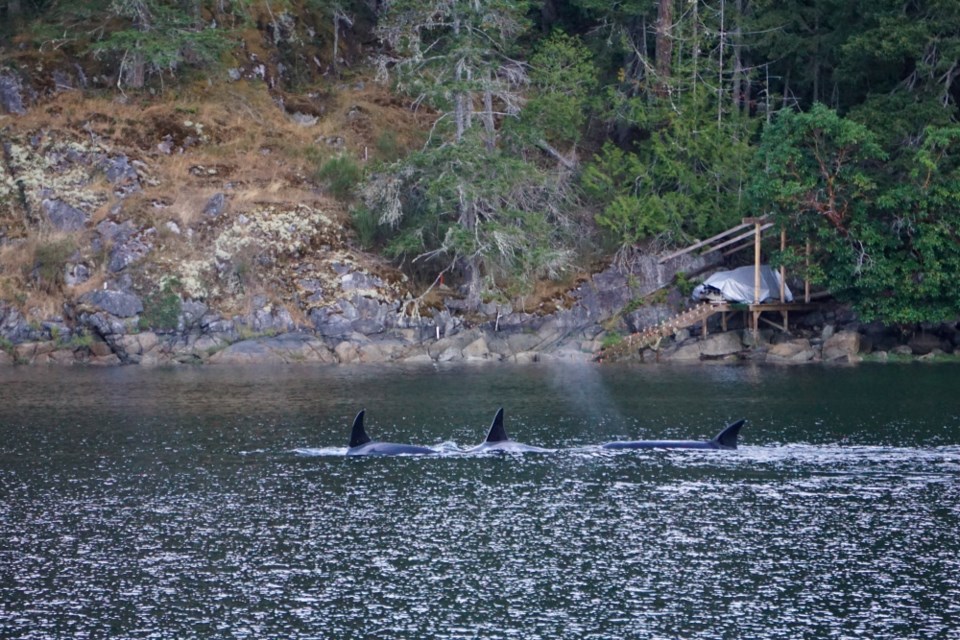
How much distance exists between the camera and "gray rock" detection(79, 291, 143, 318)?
47.2 meters

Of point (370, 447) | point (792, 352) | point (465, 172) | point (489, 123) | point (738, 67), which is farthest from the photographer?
point (738, 67)

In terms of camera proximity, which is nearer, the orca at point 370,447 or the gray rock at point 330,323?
the orca at point 370,447

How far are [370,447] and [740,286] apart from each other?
24.5 meters

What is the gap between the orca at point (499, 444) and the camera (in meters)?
27.4

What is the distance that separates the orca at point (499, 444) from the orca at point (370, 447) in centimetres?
108

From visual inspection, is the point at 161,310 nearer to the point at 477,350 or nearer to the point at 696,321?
the point at 477,350

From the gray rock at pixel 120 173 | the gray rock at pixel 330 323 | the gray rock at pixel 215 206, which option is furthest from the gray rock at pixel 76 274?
the gray rock at pixel 330 323

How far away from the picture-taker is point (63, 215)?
49594 mm

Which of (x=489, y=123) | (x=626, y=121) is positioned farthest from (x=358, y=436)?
(x=626, y=121)

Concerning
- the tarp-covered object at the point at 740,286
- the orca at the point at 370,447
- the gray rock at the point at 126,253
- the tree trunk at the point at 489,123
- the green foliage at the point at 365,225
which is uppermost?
the tree trunk at the point at 489,123

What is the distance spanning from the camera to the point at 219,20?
56031 millimetres

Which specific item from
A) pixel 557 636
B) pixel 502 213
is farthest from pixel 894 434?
pixel 502 213

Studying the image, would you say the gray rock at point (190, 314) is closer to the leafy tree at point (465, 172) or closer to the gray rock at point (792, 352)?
the leafy tree at point (465, 172)

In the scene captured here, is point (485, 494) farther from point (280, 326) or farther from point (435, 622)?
point (280, 326)
